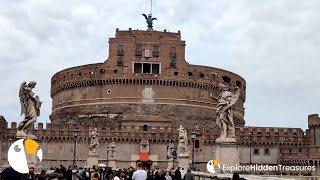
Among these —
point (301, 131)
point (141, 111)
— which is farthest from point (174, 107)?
point (301, 131)

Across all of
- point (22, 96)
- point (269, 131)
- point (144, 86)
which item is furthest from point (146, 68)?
point (22, 96)

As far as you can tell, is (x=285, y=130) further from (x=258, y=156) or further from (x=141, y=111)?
(x=141, y=111)

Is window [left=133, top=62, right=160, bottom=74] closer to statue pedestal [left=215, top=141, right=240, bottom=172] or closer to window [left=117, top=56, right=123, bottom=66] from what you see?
window [left=117, top=56, right=123, bottom=66]

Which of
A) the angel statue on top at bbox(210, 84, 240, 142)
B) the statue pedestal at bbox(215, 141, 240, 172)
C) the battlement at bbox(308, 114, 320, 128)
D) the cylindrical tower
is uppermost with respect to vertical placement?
the cylindrical tower

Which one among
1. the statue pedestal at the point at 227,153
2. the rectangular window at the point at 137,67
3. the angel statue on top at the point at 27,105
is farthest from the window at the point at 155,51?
the angel statue on top at the point at 27,105

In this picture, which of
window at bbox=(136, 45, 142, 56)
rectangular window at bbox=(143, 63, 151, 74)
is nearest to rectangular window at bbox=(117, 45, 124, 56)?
window at bbox=(136, 45, 142, 56)

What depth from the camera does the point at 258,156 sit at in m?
66.6

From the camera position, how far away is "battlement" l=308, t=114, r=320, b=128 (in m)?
68.4

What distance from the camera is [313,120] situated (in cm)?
6900

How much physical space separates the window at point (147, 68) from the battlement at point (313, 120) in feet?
69.2

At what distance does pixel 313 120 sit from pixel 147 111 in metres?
21.8

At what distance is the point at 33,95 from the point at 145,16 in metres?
70.3

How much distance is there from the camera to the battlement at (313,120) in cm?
6841

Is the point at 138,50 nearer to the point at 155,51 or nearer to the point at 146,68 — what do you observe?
the point at 155,51
